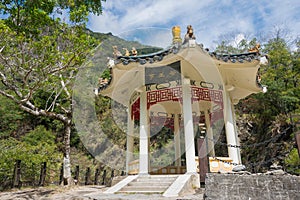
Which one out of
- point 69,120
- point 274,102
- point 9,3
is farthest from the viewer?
point 274,102

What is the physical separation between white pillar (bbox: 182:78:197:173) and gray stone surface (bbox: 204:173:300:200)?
81.2 inches

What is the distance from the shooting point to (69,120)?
26.9ft

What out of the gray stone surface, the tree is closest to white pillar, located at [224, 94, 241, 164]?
the gray stone surface

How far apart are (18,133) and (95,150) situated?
20.3 ft

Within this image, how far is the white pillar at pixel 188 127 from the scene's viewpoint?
5.42 meters

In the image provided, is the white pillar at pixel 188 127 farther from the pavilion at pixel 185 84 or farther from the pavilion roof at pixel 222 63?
the pavilion roof at pixel 222 63

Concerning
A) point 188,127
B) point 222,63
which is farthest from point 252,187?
point 222,63

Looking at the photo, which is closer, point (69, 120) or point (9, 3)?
point (9, 3)

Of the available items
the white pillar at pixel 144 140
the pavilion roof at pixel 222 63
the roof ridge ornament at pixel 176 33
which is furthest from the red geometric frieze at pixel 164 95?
the roof ridge ornament at pixel 176 33

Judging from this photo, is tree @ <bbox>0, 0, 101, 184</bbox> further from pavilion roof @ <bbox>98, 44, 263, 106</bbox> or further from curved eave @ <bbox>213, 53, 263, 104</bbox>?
curved eave @ <bbox>213, 53, 263, 104</bbox>

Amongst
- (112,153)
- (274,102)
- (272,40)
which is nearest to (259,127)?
(274,102)

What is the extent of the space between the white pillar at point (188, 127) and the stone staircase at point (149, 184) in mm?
487

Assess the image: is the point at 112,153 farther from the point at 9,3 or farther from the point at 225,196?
the point at 225,196

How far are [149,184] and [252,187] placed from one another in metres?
2.72
